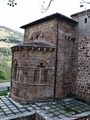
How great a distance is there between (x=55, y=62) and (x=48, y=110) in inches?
130

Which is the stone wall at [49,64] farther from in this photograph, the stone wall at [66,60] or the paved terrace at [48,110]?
the paved terrace at [48,110]

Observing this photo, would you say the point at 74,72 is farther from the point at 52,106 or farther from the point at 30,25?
the point at 30,25

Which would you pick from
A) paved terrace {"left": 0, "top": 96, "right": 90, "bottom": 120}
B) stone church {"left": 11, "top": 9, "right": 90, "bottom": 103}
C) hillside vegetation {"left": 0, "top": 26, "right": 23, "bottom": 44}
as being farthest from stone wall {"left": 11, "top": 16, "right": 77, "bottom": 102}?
hillside vegetation {"left": 0, "top": 26, "right": 23, "bottom": 44}

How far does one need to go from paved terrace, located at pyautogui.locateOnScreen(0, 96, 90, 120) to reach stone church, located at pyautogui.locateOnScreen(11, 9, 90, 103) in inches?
27.6

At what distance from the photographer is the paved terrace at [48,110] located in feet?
23.1

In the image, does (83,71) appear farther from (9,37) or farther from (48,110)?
(9,37)

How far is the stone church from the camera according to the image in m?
9.36

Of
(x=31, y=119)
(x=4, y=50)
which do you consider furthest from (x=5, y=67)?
(x=31, y=119)

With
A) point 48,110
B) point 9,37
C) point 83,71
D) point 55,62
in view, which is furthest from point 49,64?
point 9,37

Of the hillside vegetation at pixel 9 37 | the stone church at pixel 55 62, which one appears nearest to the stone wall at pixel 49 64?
the stone church at pixel 55 62

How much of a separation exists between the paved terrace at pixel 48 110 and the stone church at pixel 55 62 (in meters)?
0.70

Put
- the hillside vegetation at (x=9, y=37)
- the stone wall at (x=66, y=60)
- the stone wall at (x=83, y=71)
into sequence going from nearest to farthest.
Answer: the stone wall at (x=83, y=71)
the stone wall at (x=66, y=60)
the hillside vegetation at (x=9, y=37)

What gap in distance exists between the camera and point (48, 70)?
966 centimetres

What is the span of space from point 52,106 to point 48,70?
7.59 ft
